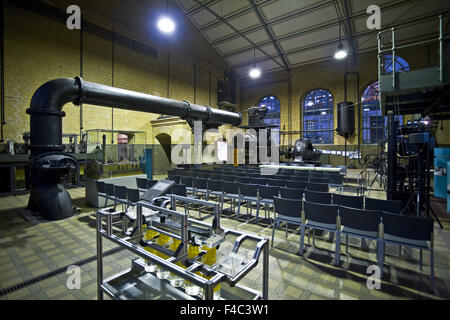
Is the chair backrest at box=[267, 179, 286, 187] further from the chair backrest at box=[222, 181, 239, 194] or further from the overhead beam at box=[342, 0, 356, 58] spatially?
the overhead beam at box=[342, 0, 356, 58]

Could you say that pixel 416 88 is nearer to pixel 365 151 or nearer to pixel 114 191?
pixel 114 191

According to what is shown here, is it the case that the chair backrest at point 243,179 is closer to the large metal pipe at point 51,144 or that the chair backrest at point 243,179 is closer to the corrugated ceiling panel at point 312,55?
the large metal pipe at point 51,144

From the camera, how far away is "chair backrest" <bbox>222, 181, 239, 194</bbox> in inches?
194

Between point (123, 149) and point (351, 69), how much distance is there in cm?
1526

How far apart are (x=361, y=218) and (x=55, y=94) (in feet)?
19.7

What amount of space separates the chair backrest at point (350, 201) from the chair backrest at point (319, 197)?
0.36 feet

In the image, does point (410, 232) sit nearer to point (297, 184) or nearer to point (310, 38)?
point (297, 184)

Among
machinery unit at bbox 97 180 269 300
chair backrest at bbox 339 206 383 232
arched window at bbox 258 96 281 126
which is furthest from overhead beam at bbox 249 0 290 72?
machinery unit at bbox 97 180 269 300

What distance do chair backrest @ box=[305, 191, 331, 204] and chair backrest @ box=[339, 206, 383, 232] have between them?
2.97 ft

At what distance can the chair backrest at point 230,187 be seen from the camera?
4918mm

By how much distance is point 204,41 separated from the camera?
1588cm

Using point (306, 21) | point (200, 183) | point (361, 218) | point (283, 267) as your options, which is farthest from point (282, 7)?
point (283, 267)

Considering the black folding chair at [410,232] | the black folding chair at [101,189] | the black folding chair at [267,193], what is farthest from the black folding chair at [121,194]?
the black folding chair at [410,232]
